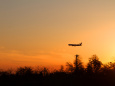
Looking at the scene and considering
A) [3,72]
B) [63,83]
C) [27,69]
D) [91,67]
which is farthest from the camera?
[91,67]

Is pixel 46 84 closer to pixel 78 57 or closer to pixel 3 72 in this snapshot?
pixel 3 72

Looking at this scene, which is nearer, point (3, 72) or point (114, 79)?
point (114, 79)

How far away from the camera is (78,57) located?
343 ft

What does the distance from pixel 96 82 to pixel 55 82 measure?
8.39 meters

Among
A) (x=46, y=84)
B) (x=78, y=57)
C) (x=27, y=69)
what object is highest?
(x=78, y=57)

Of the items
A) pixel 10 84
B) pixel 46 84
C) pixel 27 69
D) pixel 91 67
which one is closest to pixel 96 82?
pixel 46 84

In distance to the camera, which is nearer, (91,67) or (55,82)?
(55,82)

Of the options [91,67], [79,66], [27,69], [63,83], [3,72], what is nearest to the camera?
[63,83]

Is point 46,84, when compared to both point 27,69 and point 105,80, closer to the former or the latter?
point 105,80

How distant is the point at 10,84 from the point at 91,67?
46.2 m

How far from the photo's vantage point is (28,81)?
167 ft

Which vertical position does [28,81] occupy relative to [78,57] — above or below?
below

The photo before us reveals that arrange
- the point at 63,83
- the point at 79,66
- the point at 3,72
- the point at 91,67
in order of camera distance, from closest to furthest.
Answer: the point at 63,83 < the point at 3,72 < the point at 91,67 < the point at 79,66

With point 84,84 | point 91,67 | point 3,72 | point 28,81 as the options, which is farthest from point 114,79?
point 91,67
